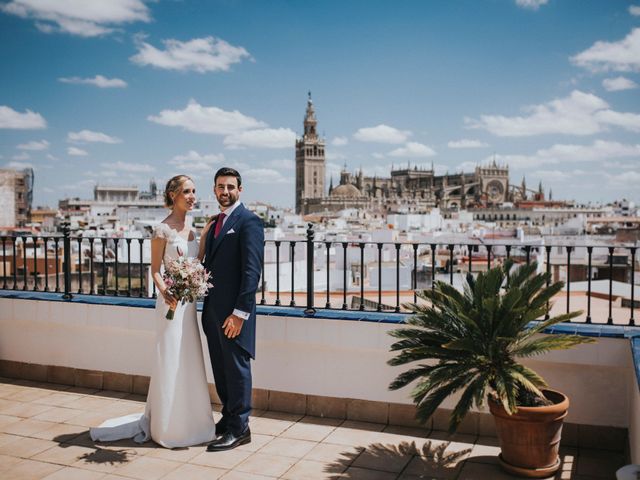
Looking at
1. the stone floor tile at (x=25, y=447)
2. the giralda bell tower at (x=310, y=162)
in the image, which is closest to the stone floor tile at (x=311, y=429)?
the stone floor tile at (x=25, y=447)

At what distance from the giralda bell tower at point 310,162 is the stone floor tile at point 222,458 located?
13324cm

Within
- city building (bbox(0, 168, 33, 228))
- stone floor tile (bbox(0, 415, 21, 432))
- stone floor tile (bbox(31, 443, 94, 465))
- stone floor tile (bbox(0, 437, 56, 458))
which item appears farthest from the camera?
city building (bbox(0, 168, 33, 228))

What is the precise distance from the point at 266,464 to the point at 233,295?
1.05 m

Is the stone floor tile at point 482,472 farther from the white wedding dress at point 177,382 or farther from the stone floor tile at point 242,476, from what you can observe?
the white wedding dress at point 177,382

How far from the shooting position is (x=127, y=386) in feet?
17.3

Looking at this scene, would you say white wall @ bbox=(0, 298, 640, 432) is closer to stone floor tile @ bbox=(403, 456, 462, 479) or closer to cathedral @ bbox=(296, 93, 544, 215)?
stone floor tile @ bbox=(403, 456, 462, 479)

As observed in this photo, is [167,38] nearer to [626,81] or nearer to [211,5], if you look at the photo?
[211,5]

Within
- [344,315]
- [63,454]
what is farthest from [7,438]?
[344,315]

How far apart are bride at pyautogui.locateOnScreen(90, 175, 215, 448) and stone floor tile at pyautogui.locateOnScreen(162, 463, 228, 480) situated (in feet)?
1.08

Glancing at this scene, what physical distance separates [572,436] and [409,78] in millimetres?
79975

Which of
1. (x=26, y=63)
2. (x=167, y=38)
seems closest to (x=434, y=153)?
(x=167, y=38)

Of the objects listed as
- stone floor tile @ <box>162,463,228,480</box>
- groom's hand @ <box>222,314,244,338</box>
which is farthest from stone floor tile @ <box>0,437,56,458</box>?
groom's hand @ <box>222,314,244,338</box>

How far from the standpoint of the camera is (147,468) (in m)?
3.70

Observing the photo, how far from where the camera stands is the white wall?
4035 mm
